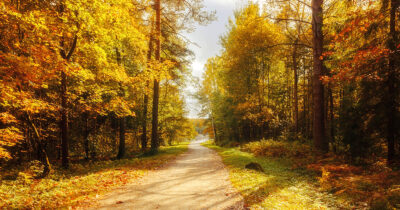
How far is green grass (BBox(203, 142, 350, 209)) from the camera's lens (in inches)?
173

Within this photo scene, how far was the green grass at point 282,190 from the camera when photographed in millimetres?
4406

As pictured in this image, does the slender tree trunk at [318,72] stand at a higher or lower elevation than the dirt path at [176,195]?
higher

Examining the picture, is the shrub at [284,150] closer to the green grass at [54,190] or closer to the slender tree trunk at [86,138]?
the green grass at [54,190]

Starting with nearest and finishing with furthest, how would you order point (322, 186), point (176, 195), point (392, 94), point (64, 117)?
point (176, 195) < point (322, 186) < point (392, 94) < point (64, 117)

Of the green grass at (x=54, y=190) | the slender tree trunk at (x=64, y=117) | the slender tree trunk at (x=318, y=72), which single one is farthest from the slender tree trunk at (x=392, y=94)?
the slender tree trunk at (x=64, y=117)

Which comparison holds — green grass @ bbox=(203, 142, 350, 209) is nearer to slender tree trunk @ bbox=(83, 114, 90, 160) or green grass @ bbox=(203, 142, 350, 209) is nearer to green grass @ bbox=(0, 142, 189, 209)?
green grass @ bbox=(0, 142, 189, 209)

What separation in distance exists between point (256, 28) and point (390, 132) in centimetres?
1131

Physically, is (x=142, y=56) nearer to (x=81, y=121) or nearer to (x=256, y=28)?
(x=81, y=121)

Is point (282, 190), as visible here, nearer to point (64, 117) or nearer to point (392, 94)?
point (392, 94)

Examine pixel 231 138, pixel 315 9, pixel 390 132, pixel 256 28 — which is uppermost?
pixel 256 28

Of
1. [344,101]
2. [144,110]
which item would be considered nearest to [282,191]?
[344,101]

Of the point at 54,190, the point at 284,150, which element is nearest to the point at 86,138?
the point at 54,190

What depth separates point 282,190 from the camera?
5336 mm

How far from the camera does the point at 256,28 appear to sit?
1477 centimetres
